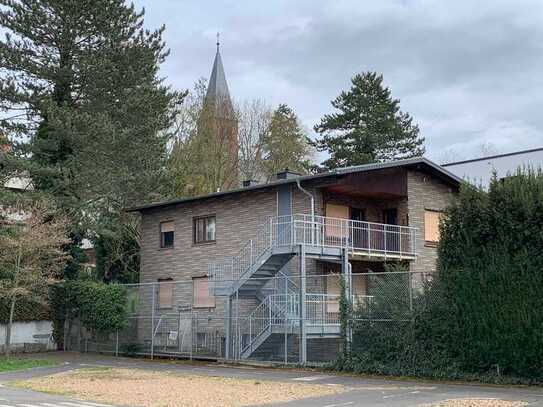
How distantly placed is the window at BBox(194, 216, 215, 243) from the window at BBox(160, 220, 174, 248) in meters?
1.70

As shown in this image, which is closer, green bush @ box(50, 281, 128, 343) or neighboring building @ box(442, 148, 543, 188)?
green bush @ box(50, 281, 128, 343)

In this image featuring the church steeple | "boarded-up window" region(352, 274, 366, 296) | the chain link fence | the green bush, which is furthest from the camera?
the church steeple

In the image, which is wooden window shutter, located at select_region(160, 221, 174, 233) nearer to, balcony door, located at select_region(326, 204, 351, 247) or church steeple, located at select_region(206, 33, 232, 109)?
balcony door, located at select_region(326, 204, 351, 247)

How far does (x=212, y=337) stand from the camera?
1094 inches

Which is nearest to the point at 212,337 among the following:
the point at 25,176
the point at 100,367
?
the point at 100,367

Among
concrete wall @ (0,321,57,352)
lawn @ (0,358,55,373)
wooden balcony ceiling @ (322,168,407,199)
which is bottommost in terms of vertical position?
lawn @ (0,358,55,373)

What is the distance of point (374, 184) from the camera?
28750 millimetres

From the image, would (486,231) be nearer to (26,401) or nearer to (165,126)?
(26,401)

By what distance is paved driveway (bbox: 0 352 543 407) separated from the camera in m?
14.3

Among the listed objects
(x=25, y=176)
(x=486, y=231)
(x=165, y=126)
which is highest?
(x=165, y=126)

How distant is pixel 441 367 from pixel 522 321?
8.62 ft

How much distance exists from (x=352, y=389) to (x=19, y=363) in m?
12.4

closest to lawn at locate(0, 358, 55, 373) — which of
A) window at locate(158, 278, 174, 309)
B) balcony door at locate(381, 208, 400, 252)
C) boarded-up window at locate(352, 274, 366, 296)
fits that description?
window at locate(158, 278, 174, 309)

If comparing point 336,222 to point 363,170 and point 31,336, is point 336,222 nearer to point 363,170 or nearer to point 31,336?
point 363,170
